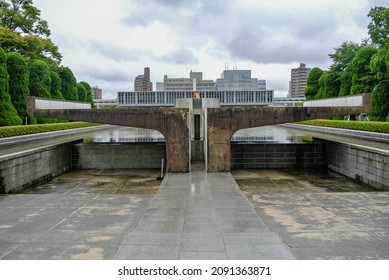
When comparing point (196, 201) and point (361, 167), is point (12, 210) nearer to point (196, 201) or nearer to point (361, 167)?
point (196, 201)

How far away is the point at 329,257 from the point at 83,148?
17.1 meters

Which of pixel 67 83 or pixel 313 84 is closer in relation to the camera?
pixel 67 83

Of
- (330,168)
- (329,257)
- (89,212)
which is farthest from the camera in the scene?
(330,168)

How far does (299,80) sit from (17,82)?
580ft

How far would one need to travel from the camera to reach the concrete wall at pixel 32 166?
13.3 meters

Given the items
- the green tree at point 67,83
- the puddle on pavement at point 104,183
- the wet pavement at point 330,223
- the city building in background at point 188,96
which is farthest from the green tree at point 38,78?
the city building in background at point 188,96

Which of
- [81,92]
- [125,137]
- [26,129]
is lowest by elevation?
[125,137]

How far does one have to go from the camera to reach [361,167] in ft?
52.1

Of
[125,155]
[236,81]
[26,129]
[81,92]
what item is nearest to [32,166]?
[125,155]

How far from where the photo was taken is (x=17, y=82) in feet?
89.4

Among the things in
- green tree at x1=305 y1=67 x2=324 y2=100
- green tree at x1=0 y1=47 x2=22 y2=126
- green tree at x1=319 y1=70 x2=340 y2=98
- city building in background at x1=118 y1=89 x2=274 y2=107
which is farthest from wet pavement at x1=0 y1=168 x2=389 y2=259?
city building in background at x1=118 y1=89 x2=274 y2=107

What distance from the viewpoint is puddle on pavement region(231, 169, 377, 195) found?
14.6 metres

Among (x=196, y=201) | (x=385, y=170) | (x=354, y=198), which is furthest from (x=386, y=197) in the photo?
(x=196, y=201)

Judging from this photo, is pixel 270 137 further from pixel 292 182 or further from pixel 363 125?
pixel 292 182
